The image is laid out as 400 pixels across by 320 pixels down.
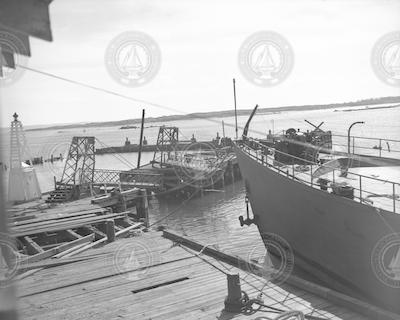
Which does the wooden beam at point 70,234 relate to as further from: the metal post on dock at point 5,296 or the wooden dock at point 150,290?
the metal post on dock at point 5,296

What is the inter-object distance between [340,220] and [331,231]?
0.55m

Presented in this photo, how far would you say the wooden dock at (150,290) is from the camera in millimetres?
7320

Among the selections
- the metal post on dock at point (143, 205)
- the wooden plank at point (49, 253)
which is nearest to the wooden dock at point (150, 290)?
the wooden plank at point (49, 253)

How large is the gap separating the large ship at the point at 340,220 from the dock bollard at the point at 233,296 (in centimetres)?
336

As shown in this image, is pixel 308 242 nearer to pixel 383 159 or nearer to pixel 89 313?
pixel 383 159

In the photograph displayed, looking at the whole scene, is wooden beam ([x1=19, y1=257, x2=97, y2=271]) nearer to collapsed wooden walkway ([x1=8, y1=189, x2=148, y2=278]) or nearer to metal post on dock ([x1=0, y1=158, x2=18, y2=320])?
collapsed wooden walkway ([x1=8, y1=189, x2=148, y2=278])

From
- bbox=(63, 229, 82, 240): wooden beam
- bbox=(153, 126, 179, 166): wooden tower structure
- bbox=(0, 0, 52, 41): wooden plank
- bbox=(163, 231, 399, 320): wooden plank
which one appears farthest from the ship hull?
bbox=(153, 126, 179, 166): wooden tower structure

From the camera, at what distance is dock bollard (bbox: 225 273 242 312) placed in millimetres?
7179

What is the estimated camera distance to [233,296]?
7266 mm

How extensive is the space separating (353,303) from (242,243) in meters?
11.1

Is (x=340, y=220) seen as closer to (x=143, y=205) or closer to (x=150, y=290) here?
(x=150, y=290)

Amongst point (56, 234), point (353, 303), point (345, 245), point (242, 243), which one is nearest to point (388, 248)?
point (345, 245)

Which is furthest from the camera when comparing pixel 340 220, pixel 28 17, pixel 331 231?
pixel 331 231

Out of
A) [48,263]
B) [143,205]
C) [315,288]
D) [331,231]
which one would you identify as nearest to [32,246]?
[48,263]
